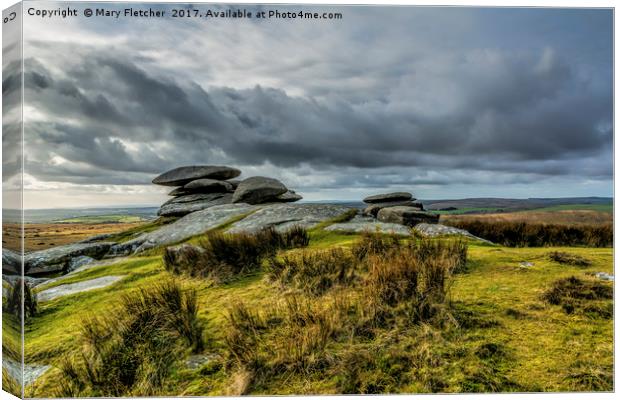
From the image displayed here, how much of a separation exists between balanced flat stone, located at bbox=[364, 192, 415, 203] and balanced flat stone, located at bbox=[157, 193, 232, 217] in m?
4.52

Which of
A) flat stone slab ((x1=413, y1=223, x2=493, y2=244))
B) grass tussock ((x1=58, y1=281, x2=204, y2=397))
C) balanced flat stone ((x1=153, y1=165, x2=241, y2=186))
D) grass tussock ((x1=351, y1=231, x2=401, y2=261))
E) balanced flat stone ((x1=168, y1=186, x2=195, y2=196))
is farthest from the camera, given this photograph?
balanced flat stone ((x1=168, y1=186, x2=195, y2=196))

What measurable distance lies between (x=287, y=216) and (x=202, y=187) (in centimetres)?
659

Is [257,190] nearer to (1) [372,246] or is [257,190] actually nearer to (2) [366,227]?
(2) [366,227]

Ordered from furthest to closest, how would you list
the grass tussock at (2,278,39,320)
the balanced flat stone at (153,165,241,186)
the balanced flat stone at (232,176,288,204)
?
the balanced flat stone at (153,165,241,186), the balanced flat stone at (232,176,288,204), the grass tussock at (2,278,39,320)

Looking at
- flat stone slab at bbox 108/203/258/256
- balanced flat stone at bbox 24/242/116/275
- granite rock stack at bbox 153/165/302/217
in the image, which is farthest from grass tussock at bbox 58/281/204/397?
granite rock stack at bbox 153/165/302/217

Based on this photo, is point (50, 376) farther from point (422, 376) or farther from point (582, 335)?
point (582, 335)

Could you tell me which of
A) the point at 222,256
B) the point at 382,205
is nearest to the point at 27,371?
the point at 222,256

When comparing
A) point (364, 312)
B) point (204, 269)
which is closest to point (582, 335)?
point (364, 312)

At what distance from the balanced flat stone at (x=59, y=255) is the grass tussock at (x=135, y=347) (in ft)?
14.3

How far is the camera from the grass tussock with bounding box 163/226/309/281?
6461mm

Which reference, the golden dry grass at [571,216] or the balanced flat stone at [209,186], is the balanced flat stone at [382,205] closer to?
the golden dry grass at [571,216]

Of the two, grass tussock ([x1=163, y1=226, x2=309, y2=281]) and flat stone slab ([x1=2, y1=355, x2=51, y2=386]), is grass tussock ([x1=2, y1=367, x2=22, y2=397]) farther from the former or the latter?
grass tussock ([x1=163, y1=226, x2=309, y2=281])

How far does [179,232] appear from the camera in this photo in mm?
9375

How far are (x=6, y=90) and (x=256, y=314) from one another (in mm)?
3983
